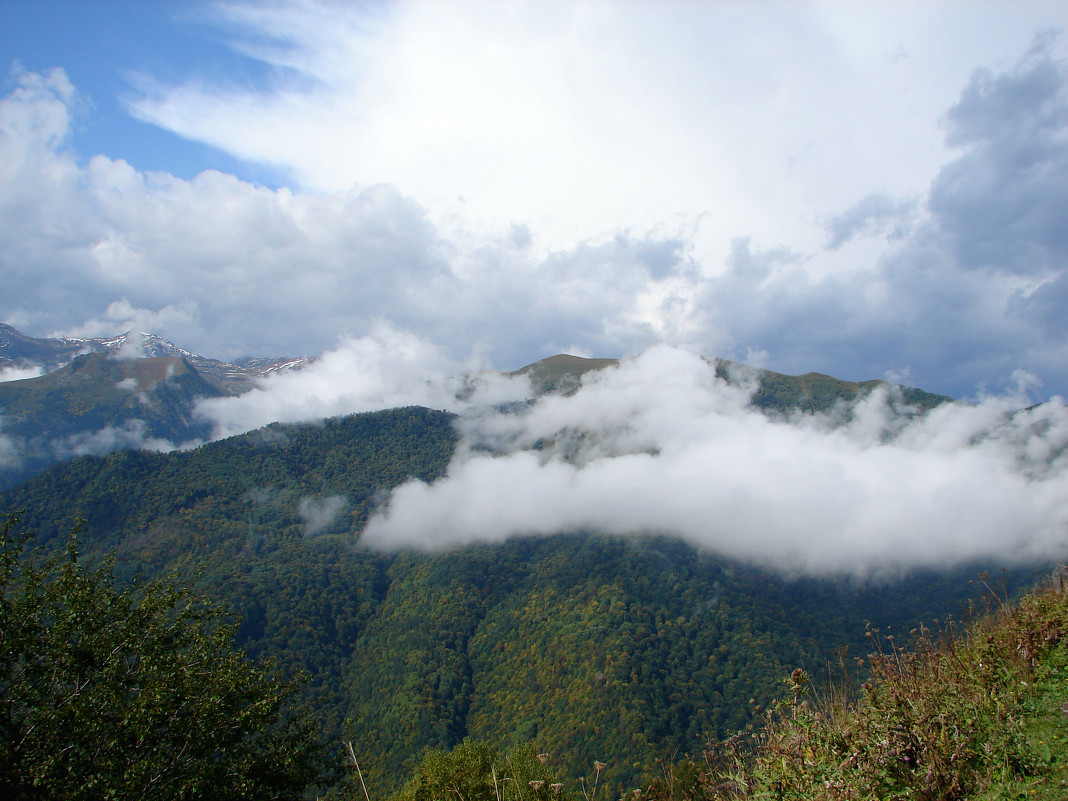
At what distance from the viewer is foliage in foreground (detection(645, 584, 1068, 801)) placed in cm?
516

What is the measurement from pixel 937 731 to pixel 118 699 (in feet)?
60.3

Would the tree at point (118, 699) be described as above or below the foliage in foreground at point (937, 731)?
below

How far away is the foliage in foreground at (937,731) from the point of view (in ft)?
16.9

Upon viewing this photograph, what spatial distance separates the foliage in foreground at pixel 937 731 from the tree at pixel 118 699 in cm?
1415

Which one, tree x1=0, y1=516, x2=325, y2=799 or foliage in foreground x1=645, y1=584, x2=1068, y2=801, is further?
tree x1=0, y1=516, x2=325, y2=799

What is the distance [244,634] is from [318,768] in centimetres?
21301

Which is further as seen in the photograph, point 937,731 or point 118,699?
point 118,699

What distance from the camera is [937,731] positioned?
5.80m

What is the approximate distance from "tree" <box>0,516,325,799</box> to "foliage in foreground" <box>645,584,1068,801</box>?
14.1m

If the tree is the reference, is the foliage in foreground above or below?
above

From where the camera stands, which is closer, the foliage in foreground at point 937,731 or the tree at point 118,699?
the foliage in foreground at point 937,731

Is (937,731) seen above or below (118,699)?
above

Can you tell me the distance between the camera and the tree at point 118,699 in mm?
13656

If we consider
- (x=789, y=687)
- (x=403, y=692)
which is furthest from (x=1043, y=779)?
(x=403, y=692)
